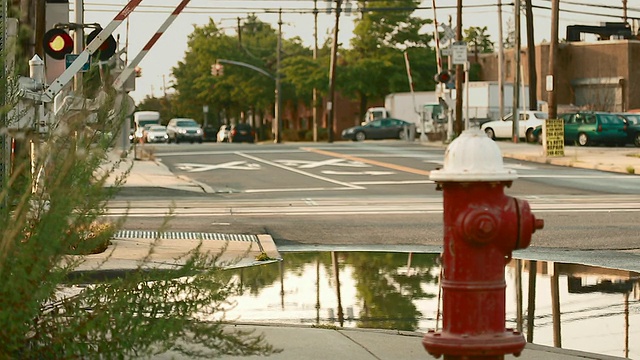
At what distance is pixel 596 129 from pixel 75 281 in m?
43.4

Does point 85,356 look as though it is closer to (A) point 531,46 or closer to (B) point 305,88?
(A) point 531,46

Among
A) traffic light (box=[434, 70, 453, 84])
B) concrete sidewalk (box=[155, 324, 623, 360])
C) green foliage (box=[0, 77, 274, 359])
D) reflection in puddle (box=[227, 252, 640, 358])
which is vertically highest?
traffic light (box=[434, 70, 453, 84])

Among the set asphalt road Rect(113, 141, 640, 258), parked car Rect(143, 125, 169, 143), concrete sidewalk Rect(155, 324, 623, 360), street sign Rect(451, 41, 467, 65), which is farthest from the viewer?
parked car Rect(143, 125, 169, 143)

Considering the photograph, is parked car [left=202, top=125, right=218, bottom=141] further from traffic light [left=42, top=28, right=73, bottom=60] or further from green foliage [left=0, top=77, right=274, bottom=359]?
green foliage [left=0, top=77, right=274, bottom=359]

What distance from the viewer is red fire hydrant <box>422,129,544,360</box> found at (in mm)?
4578

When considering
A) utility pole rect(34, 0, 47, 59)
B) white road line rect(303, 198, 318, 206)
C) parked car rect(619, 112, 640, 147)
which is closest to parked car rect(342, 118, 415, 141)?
parked car rect(619, 112, 640, 147)

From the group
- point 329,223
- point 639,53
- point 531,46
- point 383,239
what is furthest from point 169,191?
point 639,53

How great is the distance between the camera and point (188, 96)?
119m

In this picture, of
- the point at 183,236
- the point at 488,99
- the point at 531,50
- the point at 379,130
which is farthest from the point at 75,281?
the point at 379,130

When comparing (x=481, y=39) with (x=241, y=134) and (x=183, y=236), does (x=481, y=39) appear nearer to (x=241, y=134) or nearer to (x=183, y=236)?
(x=241, y=134)

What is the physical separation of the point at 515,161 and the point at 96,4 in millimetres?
34668

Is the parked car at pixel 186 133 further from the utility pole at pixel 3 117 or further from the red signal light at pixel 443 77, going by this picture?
the utility pole at pixel 3 117

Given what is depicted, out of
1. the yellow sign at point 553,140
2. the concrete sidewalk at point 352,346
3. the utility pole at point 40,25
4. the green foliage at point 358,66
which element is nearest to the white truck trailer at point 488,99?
the green foliage at point 358,66

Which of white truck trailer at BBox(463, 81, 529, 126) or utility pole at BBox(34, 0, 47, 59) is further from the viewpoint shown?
white truck trailer at BBox(463, 81, 529, 126)
